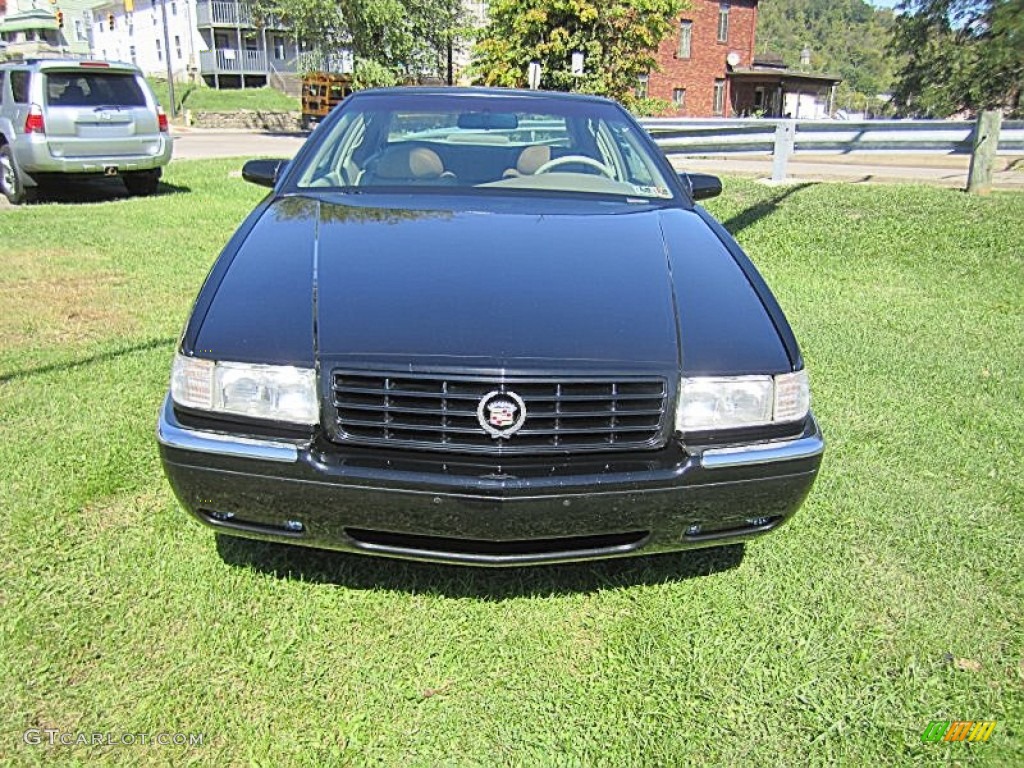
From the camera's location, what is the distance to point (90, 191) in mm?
11406

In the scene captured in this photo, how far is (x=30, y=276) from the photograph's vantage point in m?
6.26

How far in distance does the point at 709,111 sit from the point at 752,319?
139 feet

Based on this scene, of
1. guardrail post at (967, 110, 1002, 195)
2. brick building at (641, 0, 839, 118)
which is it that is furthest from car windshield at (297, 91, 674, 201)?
brick building at (641, 0, 839, 118)

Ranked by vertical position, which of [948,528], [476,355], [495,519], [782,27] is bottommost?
[948,528]

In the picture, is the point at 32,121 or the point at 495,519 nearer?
the point at 495,519

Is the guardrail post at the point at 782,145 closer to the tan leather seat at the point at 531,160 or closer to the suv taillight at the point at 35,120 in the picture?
the tan leather seat at the point at 531,160

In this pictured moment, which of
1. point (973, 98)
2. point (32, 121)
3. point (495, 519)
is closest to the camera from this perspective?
point (495, 519)

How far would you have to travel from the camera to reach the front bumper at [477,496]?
6.54 ft

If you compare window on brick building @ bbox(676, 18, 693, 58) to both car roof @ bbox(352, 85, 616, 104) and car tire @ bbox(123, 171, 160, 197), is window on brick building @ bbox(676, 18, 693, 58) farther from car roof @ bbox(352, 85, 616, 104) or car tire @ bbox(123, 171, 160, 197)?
car roof @ bbox(352, 85, 616, 104)

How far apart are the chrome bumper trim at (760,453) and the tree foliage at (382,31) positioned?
25356 mm

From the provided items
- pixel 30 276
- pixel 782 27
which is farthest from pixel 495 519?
pixel 782 27

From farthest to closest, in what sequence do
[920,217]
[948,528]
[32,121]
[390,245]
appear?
[32,121]
[920,217]
[948,528]
[390,245]

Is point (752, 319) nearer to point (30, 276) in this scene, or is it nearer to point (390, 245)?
point (390, 245)

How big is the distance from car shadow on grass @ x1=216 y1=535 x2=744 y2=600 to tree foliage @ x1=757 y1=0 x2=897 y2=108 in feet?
360
